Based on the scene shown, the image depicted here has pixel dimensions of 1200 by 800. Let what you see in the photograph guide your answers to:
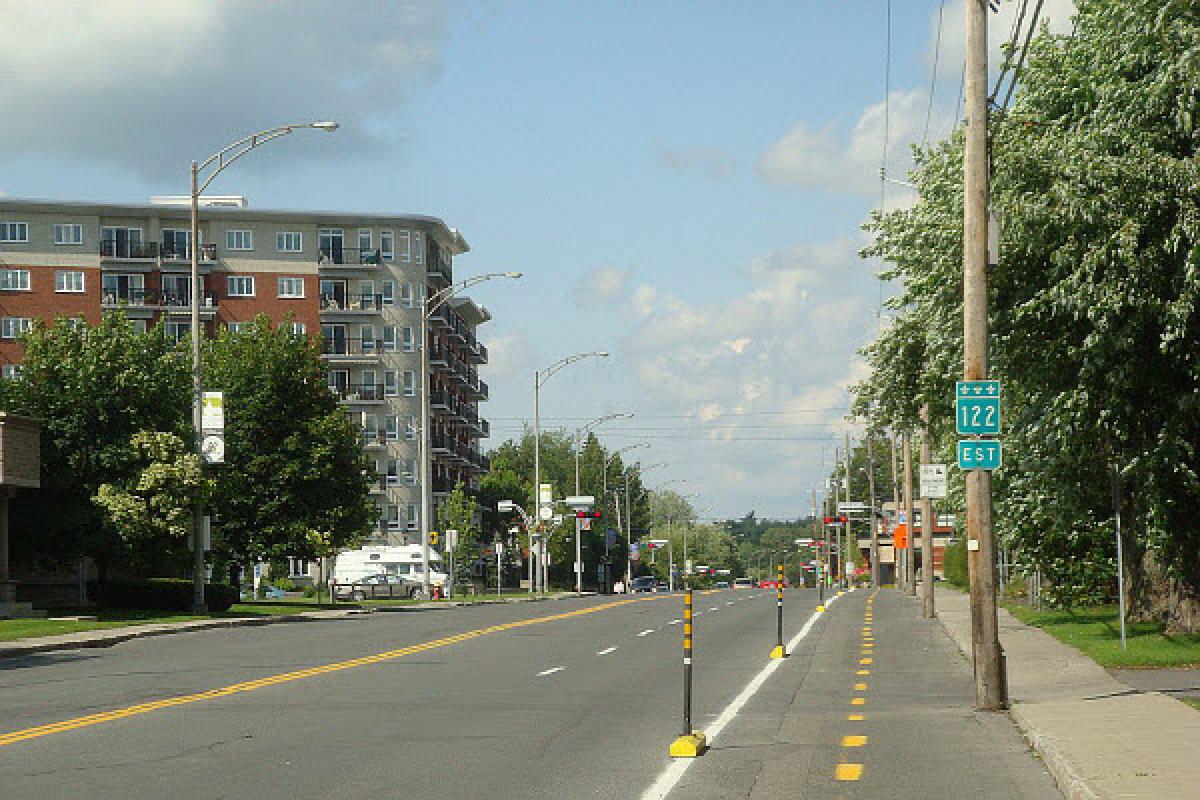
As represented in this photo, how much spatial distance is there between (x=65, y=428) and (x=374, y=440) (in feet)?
220

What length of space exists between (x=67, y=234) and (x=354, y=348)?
64.9ft

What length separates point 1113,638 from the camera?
27.6m

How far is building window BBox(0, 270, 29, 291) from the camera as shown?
102 metres

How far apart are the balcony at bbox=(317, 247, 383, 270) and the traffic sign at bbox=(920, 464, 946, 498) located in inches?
3099

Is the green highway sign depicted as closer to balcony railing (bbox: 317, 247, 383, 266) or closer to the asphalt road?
the asphalt road

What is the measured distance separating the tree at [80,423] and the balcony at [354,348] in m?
63.1

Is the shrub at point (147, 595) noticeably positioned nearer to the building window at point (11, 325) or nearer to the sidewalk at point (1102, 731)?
the sidewalk at point (1102, 731)

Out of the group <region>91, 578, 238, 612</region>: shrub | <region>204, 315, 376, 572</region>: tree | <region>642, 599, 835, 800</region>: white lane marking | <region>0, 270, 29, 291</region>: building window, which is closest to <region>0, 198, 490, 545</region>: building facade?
<region>0, 270, 29, 291</region>: building window

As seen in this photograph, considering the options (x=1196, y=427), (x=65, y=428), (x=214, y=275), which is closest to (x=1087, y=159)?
(x=1196, y=427)

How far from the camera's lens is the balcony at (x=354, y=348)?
11156cm

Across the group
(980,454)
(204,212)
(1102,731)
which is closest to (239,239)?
(204,212)

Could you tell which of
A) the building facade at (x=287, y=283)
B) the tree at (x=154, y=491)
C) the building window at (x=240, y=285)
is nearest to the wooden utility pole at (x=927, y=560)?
the tree at (x=154, y=491)

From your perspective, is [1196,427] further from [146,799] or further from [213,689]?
[146,799]

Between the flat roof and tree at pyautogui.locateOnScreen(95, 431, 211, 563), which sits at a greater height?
the flat roof
